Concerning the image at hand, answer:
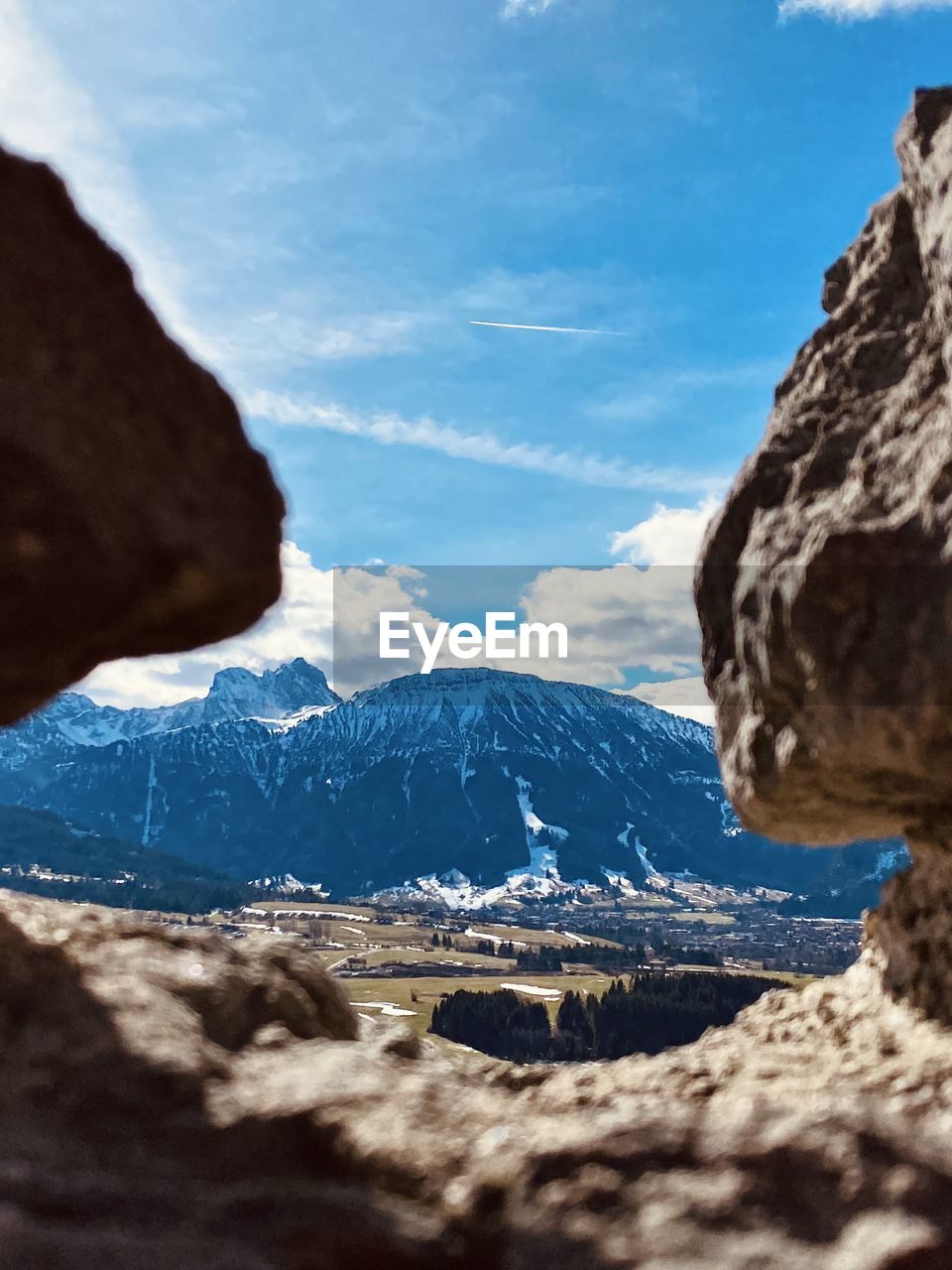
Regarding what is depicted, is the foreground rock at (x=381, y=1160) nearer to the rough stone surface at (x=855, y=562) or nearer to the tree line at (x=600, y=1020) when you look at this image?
the rough stone surface at (x=855, y=562)

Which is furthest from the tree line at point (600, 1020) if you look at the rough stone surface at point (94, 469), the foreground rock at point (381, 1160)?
the rough stone surface at point (94, 469)

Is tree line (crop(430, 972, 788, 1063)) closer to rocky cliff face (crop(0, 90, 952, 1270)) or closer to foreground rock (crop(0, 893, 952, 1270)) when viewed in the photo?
rocky cliff face (crop(0, 90, 952, 1270))

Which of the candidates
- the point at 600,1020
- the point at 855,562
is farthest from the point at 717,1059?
the point at 600,1020

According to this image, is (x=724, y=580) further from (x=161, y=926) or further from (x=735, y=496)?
(x=161, y=926)

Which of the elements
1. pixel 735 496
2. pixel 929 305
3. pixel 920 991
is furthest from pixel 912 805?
pixel 929 305

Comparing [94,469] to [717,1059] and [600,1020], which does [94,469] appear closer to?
[717,1059]
